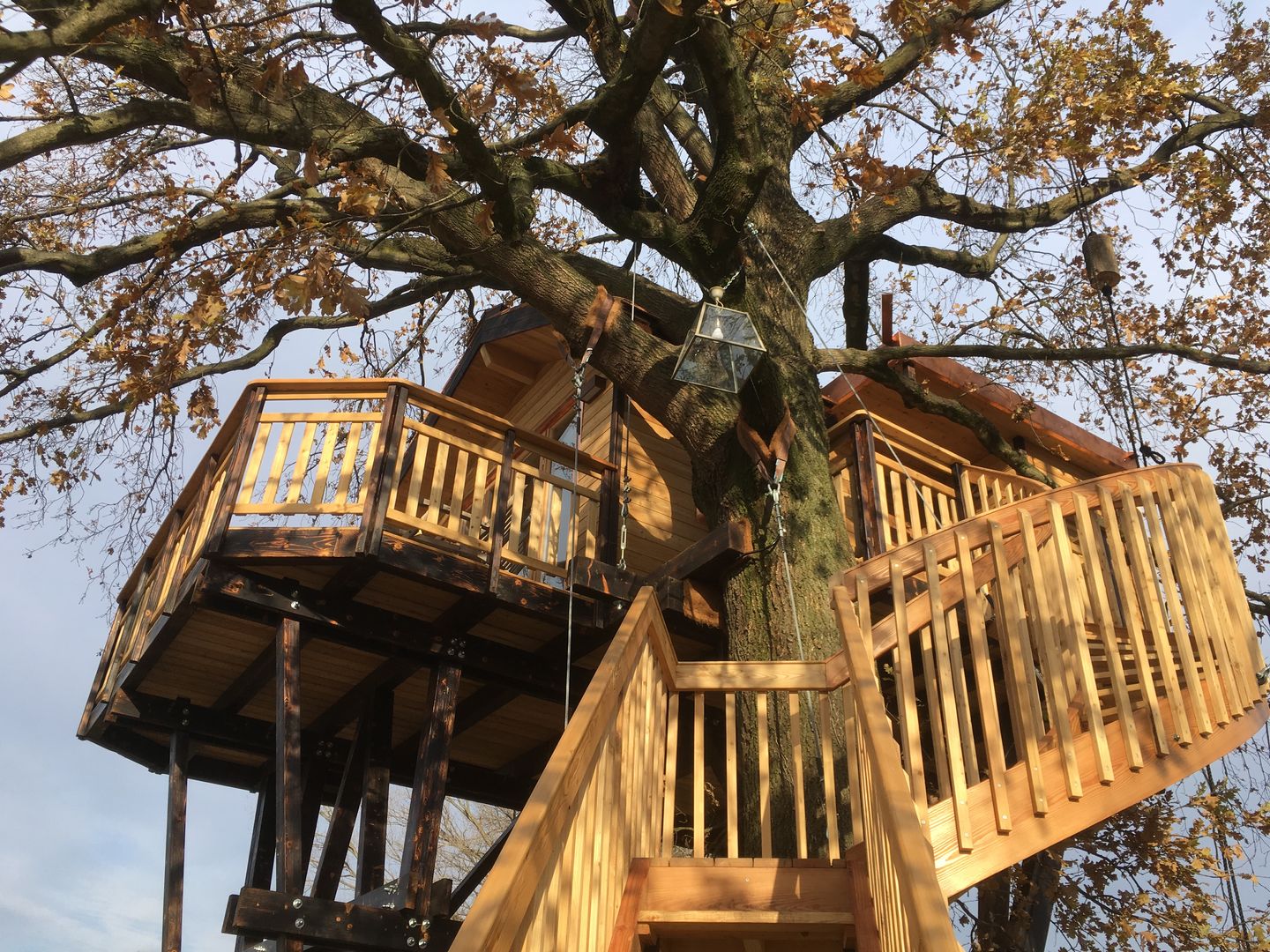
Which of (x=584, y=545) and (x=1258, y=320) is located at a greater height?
(x=1258, y=320)

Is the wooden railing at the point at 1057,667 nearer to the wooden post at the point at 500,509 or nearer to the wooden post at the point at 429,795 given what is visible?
the wooden post at the point at 500,509

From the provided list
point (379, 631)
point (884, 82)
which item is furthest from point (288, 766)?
point (884, 82)

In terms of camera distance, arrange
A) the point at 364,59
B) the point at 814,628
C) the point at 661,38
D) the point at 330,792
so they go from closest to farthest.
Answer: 1. the point at 661,38
2. the point at 814,628
3. the point at 364,59
4. the point at 330,792

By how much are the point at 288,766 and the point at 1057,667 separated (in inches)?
187

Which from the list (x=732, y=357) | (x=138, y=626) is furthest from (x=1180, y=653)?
(x=138, y=626)

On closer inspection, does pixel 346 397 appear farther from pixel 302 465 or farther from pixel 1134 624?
pixel 1134 624

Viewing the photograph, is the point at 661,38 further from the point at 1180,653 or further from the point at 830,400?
the point at 830,400

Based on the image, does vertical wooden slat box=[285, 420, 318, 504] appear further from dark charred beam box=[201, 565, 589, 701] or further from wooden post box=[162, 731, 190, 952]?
wooden post box=[162, 731, 190, 952]

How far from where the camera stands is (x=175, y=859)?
7.73m

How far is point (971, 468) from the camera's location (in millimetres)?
10422

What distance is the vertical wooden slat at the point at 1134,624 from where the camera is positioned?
5480mm

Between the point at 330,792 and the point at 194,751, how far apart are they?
82.0 inches

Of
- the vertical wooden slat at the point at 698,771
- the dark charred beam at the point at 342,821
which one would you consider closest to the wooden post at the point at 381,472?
the dark charred beam at the point at 342,821

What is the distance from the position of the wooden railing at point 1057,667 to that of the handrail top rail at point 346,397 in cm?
375
